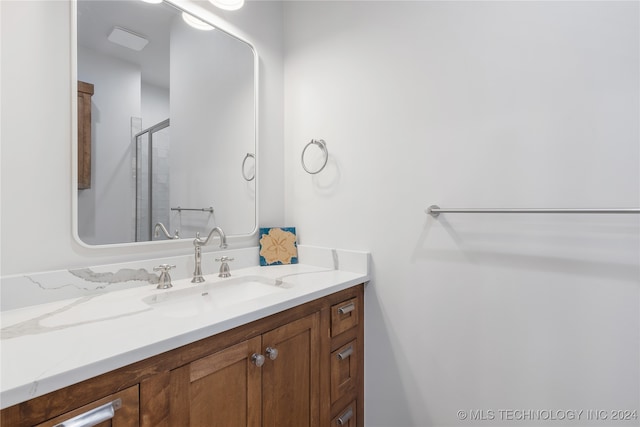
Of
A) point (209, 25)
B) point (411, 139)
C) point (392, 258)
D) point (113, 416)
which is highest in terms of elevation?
point (209, 25)

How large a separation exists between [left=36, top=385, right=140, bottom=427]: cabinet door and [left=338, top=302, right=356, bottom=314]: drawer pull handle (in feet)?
2.62

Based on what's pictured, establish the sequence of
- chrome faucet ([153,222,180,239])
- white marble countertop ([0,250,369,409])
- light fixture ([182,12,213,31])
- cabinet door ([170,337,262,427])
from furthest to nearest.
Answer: light fixture ([182,12,213,31]) → chrome faucet ([153,222,180,239]) → cabinet door ([170,337,262,427]) → white marble countertop ([0,250,369,409])

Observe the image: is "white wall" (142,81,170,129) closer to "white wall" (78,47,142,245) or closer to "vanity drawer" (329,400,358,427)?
"white wall" (78,47,142,245)

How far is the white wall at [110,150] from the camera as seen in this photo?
42.6 inches

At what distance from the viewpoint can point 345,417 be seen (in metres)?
1.38

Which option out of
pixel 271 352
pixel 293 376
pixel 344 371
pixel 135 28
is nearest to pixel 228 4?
pixel 135 28

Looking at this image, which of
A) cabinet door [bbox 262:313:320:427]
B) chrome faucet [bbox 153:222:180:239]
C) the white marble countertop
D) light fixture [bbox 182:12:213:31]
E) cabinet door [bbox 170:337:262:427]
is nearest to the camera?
the white marble countertop

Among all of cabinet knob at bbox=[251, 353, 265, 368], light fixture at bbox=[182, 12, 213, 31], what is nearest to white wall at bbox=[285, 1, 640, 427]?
light fixture at bbox=[182, 12, 213, 31]

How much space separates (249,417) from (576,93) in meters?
1.50

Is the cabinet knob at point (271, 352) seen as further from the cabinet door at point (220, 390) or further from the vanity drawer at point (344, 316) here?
the vanity drawer at point (344, 316)

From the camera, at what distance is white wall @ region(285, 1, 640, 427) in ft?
3.24

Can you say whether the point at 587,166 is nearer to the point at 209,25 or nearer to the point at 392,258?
the point at 392,258

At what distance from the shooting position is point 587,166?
1012 mm

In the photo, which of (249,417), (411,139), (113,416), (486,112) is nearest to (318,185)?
(411,139)
